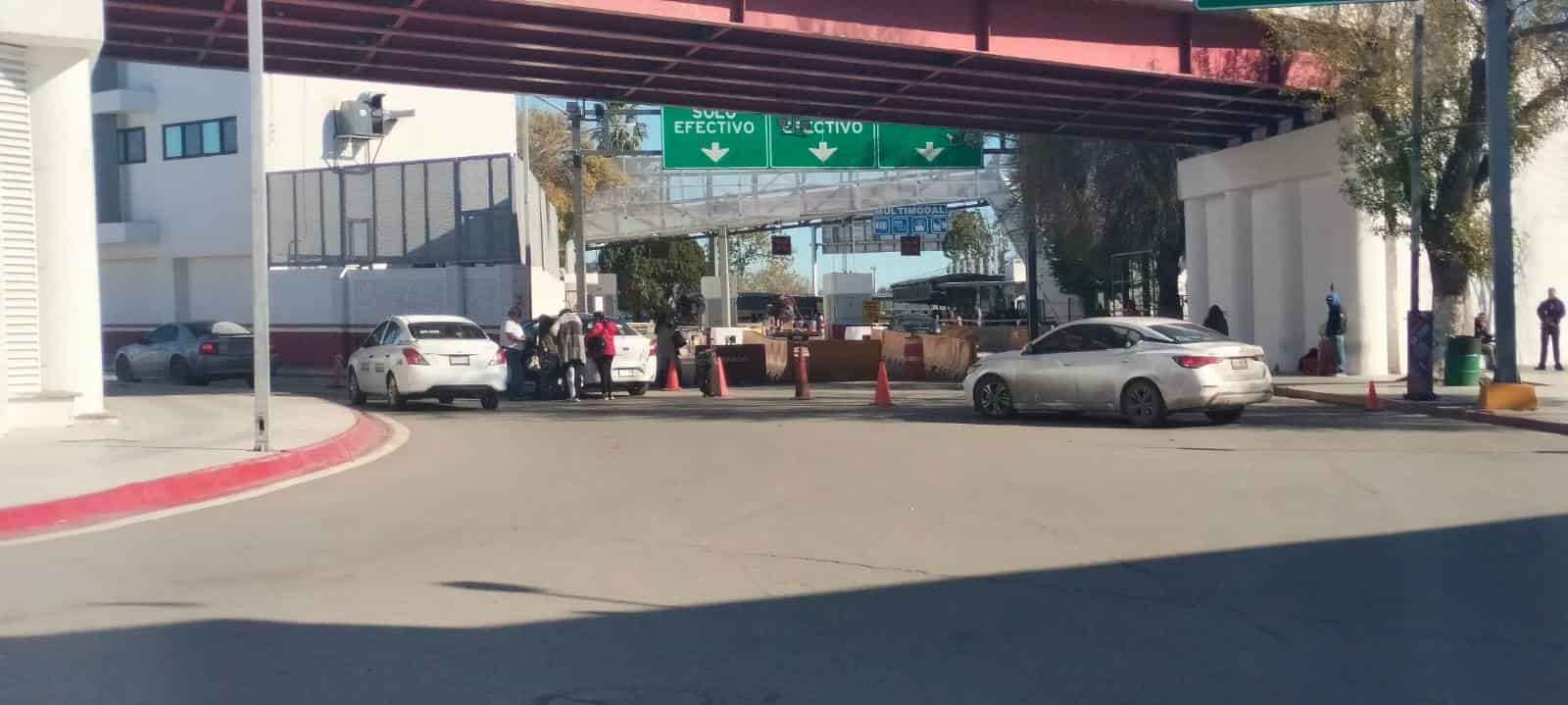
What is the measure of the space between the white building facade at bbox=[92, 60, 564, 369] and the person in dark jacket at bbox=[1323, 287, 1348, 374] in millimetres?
18909

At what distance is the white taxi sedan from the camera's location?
23578 millimetres

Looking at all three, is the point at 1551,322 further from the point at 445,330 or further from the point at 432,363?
the point at 432,363

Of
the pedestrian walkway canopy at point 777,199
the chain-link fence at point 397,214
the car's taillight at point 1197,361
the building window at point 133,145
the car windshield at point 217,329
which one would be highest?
the building window at point 133,145

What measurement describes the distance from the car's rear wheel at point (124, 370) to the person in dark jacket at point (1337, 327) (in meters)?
25.2

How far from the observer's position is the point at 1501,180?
20266mm

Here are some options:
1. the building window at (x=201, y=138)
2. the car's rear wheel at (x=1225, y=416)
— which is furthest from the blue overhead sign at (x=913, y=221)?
the car's rear wheel at (x=1225, y=416)

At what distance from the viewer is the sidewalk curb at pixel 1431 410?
1873 cm

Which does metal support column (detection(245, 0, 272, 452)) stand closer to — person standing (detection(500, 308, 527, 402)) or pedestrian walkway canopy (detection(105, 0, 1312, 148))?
pedestrian walkway canopy (detection(105, 0, 1312, 148))

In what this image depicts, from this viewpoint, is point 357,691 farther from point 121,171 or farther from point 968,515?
point 121,171

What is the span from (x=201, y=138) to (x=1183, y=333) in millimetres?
34270

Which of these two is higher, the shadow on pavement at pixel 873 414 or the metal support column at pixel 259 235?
the metal support column at pixel 259 235

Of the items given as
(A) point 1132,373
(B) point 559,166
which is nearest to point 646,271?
(B) point 559,166

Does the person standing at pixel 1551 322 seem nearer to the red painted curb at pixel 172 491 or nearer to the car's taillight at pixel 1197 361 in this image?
the car's taillight at pixel 1197 361

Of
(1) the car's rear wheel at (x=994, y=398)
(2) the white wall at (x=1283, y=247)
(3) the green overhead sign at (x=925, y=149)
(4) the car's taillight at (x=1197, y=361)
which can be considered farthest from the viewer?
(3) the green overhead sign at (x=925, y=149)
